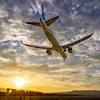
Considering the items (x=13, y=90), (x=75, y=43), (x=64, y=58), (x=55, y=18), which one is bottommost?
(x=13, y=90)

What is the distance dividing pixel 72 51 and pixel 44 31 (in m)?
13.9

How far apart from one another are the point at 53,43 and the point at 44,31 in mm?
5273

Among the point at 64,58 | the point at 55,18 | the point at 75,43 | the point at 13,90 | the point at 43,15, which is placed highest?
the point at 43,15

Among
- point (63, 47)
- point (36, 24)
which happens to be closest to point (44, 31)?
point (36, 24)

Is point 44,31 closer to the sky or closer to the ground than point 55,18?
closer to the ground

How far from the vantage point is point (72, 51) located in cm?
4109

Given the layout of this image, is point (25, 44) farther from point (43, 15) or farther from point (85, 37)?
point (85, 37)

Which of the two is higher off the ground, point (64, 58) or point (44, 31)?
point (44, 31)

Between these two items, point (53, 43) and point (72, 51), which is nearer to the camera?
point (53, 43)

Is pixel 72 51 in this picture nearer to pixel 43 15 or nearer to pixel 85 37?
pixel 85 37

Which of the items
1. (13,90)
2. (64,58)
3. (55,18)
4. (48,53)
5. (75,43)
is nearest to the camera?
(55,18)

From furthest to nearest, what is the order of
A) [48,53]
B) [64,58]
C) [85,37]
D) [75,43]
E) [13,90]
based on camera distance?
[13,90] < [64,58] < [48,53] < [75,43] < [85,37]

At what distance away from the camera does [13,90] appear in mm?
108500

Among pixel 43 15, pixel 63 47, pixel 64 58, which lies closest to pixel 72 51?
pixel 63 47
